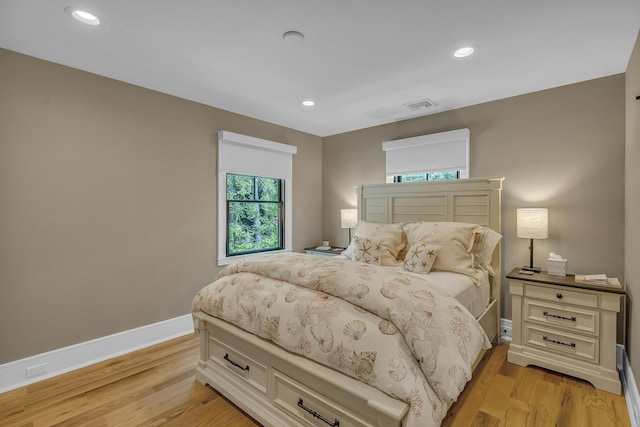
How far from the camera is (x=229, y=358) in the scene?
2.16 metres

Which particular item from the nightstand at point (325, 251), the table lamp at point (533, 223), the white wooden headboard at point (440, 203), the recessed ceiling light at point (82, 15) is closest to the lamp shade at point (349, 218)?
the white wooden headboard at point (440, 203)

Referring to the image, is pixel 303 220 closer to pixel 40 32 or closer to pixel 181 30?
pixel 181 30

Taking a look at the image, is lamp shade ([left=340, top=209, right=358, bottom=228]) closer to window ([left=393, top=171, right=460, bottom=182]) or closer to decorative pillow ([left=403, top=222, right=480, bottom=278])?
window ([left=393, top=171, right=460, bottom=182])

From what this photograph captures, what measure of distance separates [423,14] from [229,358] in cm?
256

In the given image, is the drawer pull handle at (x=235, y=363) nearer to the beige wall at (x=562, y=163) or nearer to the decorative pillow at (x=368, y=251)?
the decorative pillow at (x=368, y=251)

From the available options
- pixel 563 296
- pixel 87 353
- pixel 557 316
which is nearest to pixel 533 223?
pixel 563 296

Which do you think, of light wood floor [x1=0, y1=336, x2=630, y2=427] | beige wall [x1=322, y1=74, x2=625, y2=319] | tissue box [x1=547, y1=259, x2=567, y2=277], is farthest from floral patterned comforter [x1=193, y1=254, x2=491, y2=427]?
beige wall [x1=322, y1=74, x2=625, y2=319]

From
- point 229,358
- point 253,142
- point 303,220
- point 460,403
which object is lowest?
point 460,403

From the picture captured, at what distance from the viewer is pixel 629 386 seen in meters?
2.10

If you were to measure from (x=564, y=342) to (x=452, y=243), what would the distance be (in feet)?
3.66

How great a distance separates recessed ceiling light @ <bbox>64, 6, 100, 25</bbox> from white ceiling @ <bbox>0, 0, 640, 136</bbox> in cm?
4

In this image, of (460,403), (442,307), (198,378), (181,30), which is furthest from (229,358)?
(181,30)

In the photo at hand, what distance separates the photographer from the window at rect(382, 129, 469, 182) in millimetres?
3396

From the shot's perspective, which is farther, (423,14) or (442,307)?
(423,14)
